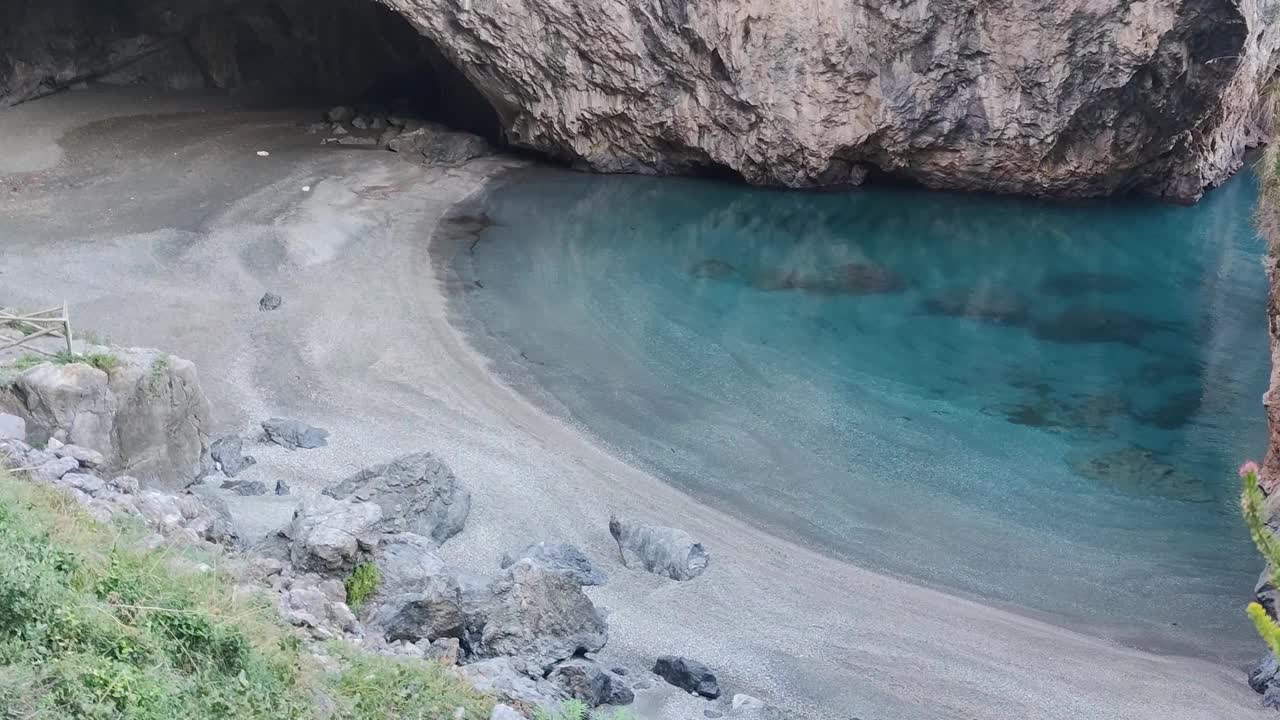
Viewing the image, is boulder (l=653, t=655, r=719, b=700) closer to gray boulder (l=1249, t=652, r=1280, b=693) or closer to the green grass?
the green grass

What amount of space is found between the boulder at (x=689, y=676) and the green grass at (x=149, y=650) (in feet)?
9.06

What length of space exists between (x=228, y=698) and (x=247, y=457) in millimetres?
8042

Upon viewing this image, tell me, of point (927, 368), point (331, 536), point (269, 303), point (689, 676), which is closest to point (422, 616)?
point (331, 536)

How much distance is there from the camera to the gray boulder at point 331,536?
11.5 m

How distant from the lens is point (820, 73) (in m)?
30.7

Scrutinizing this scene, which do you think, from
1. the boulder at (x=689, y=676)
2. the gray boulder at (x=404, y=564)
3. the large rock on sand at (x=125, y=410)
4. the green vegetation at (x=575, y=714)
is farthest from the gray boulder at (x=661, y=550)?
the large rock on sand at (x=125, y=410)

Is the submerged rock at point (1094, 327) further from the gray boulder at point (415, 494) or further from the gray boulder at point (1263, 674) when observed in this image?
the gray boulder at point (415, 494)

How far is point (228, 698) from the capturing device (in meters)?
7.36

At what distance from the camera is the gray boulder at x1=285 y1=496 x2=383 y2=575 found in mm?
11508

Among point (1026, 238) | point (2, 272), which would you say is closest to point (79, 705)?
point (2, 272)

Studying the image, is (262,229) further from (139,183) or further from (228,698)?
(228,698)

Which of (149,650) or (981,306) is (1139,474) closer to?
(981,306)

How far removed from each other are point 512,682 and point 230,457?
264 inches

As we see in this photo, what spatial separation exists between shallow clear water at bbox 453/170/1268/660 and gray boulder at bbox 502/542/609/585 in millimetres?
1936
